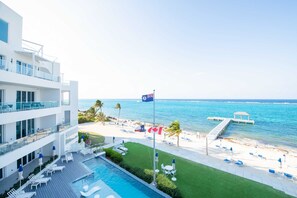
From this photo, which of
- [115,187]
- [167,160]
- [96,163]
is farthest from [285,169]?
[96,163]

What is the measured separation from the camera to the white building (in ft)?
34.0

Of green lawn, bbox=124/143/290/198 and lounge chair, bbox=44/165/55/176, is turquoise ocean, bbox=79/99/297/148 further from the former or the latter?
lounge chair, bbox=44/165/55/176

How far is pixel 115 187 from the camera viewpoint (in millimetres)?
12008

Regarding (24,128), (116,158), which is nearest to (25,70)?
(24,128)

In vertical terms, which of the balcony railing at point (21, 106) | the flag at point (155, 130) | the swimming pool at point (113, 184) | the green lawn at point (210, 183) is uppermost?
the balcony railing at point (21, 106)

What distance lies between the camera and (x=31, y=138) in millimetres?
12266

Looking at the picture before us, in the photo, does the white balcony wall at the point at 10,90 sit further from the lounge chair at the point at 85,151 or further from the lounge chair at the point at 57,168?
the lounge chair at the point at 85,151

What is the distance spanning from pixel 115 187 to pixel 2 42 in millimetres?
14175

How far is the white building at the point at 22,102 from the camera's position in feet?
34.0

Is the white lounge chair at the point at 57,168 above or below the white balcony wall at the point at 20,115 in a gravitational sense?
below

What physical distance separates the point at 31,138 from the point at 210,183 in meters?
15.4

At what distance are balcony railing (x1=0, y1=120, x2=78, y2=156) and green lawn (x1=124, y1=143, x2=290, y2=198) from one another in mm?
8322

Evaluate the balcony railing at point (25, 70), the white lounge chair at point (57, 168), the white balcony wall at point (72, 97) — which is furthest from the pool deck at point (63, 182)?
the balcony railing at point (25, 70)

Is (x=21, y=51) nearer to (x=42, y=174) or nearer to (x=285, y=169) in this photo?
(x=42, y=174)
